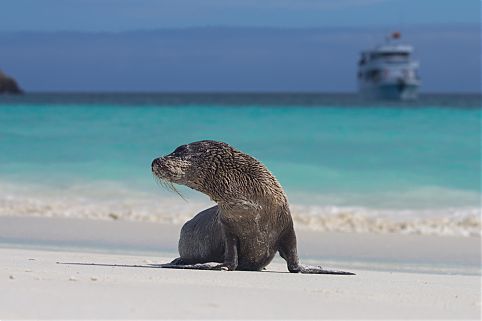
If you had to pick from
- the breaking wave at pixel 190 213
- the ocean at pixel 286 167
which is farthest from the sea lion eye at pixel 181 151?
the ocean at pixel 286 167

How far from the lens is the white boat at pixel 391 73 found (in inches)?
4033

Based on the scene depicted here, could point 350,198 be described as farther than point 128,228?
Yes

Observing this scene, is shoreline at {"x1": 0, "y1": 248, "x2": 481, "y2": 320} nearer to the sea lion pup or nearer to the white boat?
the sea lion pup

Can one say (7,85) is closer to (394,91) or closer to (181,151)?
(394,91)

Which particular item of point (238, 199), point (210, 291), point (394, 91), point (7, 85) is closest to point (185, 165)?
point (238, 199)

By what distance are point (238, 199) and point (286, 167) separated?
17.3 metres

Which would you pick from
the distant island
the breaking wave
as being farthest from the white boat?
the breaking wave

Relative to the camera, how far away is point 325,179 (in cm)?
2258

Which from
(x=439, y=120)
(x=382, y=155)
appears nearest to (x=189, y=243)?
(x=382, y=155)

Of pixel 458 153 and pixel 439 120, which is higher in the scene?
pixel 439 120

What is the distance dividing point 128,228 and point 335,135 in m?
22.6

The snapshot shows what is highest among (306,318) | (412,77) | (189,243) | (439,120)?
(412,77)

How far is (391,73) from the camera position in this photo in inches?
4053

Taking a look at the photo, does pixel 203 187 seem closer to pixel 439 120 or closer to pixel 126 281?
pixel 126 281
